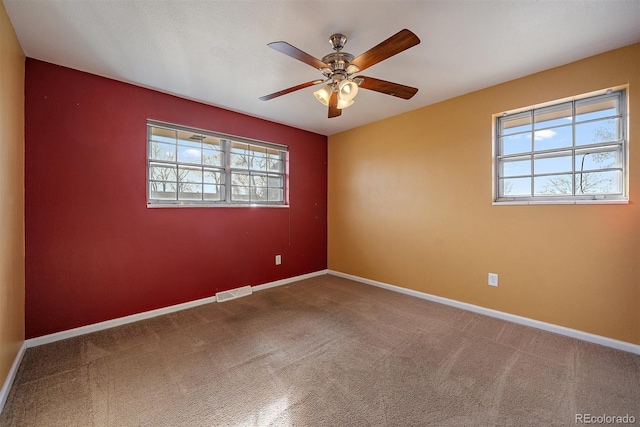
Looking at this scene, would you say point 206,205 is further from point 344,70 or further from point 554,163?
point 554,163

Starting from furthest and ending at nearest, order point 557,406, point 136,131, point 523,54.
A: 1. point 136,131
2. point 523,54
3. point 557,406

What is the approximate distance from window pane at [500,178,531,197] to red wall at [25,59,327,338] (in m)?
3.10

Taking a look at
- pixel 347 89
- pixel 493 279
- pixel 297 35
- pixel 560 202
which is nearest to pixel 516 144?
pixel 560 202

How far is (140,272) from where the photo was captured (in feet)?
9.00

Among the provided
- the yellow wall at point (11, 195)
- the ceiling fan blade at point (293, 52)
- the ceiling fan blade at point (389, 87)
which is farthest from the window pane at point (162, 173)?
the ceiling fan blade at point (389, 87)

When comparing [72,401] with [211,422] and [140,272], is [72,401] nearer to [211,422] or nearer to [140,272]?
[211,422]

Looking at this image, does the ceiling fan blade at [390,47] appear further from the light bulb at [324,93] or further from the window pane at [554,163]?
the window pane at [554,163]

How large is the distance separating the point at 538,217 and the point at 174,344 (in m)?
3.52

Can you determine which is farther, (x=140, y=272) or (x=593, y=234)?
(x=140, y=272)

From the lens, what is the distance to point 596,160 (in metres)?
2.29

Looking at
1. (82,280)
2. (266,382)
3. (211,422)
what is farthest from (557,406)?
(82,280)

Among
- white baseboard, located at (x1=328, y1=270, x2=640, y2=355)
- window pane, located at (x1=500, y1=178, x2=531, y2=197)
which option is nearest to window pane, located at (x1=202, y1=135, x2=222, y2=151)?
white baseboard, located at (x1=328, y1=270, x2=640, y2=355)

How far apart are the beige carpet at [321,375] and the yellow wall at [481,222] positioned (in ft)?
1.22

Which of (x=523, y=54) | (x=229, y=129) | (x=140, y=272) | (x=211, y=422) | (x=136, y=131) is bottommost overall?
(x=211, y=422)
